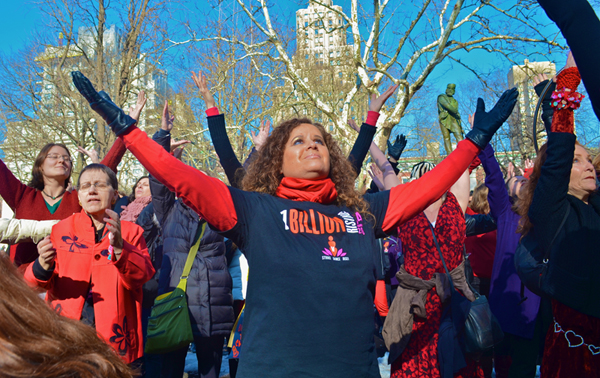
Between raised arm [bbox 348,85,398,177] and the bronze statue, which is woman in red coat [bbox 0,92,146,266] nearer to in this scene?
raised arm [bbox 348,85,398,177]

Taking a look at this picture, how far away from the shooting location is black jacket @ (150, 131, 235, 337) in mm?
3803

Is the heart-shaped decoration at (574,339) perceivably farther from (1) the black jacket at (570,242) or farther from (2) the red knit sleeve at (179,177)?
(2) the red knit sleeve at (179,177)

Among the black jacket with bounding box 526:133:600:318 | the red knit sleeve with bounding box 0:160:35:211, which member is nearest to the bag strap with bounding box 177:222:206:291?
the red knit sleeve with bounding box 0:160:35:211

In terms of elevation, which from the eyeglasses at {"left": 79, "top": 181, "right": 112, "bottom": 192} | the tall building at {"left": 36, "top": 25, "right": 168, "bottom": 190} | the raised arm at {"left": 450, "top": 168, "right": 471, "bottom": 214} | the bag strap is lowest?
the bag strap

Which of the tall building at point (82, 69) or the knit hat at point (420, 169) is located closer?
the knit hat at point (420, 169)

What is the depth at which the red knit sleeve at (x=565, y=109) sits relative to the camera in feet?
6.99

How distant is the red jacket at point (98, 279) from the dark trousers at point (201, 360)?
890 millimetres

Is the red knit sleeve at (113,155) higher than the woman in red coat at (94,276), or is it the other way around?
the red knit sleeve at (113,155)

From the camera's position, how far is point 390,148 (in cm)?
538

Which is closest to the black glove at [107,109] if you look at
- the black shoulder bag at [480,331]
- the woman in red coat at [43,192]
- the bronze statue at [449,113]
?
the woman in red coat at [43,192]

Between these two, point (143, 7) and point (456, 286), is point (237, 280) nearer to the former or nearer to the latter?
point (456, 286)

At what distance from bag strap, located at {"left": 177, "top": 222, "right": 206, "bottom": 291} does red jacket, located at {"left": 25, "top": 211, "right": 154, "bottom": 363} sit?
0.82 m

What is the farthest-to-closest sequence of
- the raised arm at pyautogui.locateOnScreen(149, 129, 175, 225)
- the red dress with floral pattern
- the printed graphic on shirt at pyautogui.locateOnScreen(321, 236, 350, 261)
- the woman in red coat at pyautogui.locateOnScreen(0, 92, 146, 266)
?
the raised arm at pyautogui.locateOnScreen(149, 129, 175, 225), the woman in red coat at pyautogui.locateOnScreen(0, 92, 146, 266), the red dress with floral pattern, the printed graphic on shirt at pyautogui.locateOnScreen(321, 236, 350, 261)

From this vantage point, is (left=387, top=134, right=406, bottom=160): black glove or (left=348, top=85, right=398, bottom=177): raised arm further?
(left=387, top=134, right=406, bottom=160): black glove
